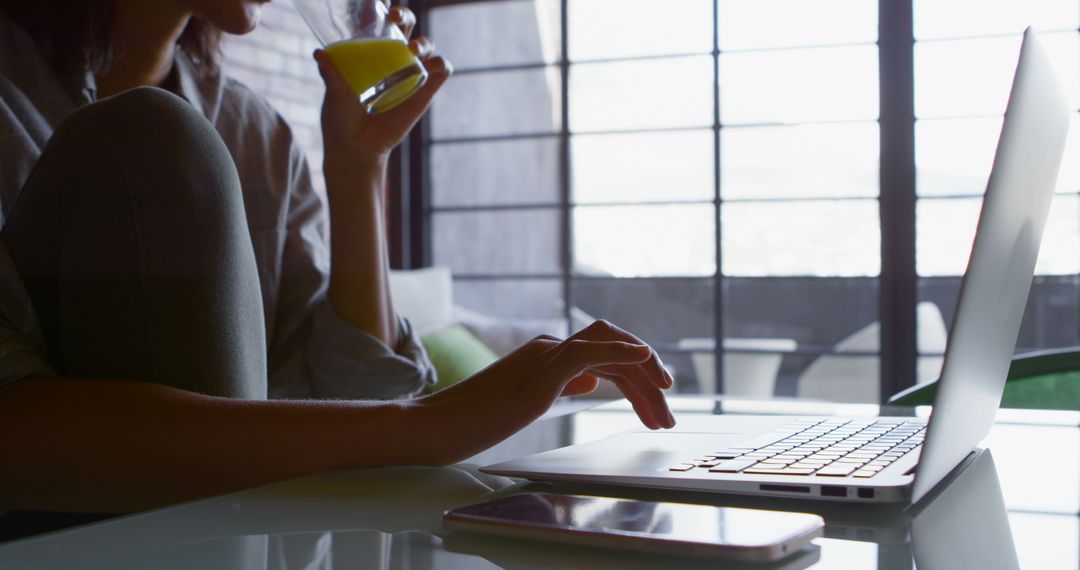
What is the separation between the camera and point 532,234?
3967 millimetres

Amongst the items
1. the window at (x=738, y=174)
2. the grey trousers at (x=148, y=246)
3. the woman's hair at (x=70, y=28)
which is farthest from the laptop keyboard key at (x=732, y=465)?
the window at (x=738, y=174)

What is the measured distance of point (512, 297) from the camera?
399 centimetres

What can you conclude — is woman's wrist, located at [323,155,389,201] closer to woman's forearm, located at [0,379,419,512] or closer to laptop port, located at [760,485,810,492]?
woman's forearm, located at [0,379,419,512]

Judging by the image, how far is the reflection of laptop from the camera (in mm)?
477

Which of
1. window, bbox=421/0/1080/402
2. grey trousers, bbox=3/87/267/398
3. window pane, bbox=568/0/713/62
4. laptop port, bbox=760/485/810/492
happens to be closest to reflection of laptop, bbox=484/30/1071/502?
laptop port, bbox=760/485/810/492

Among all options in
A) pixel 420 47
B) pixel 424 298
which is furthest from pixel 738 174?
pixel 420 47

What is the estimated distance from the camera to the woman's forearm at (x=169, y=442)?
0.58 metres

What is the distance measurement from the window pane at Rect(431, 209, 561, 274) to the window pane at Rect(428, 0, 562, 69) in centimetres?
62

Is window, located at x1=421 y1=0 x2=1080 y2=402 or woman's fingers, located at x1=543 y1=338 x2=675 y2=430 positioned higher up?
window, located at x1=421 y1=0 x2=1080 y2=402

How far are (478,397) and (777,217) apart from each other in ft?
10.2

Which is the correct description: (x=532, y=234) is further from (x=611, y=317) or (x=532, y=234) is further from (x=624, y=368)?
(x=624, y=368)

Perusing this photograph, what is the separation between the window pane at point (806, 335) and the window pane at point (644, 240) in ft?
0.59

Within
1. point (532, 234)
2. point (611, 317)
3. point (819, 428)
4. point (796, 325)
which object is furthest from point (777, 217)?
point (819, 428)

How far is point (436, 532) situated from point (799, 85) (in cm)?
333
